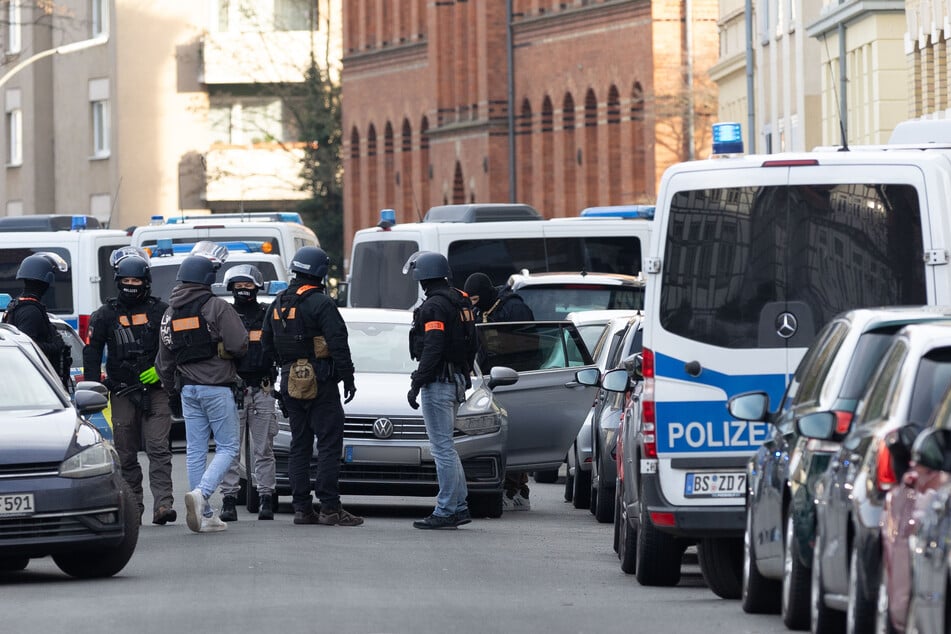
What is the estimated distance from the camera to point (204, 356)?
1589 centimetres

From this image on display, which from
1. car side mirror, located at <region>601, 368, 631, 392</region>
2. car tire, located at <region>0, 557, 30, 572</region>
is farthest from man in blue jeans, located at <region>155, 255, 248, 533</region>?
car side mirror, located at <region>601, 368, 631, 392</region>

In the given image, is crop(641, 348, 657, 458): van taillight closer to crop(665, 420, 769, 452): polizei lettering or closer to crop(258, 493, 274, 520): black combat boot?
crop(665, 420, 769, 452): polizei lettering

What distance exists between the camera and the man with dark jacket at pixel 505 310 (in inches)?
746

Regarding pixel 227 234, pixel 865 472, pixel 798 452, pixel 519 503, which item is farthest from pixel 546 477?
pixel 865 472

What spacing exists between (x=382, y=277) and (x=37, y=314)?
11.2 meters

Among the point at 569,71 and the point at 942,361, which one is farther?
the point at 569,71

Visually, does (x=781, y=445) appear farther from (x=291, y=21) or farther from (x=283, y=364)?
(x=291, y=21)

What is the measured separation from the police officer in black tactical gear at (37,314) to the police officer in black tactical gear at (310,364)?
1690 mm

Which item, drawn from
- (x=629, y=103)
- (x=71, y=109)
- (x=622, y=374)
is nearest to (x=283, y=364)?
(x=622, y=374)

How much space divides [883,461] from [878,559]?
33 cm

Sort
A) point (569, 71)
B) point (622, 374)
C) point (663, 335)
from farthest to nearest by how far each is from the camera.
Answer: point (569, 71) < point (622, 374) < point (663, 335)

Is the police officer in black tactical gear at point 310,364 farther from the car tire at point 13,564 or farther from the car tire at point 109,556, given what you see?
the car tire at point 109,556

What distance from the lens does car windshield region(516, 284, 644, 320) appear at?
23.8 m

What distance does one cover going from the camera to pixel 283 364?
16.2 meters
